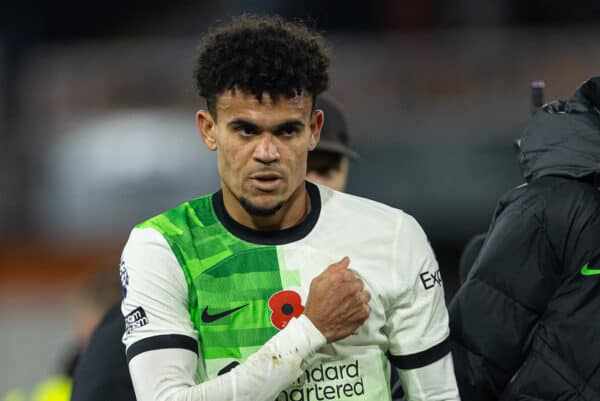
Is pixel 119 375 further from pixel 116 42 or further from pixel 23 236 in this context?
pixel 116 42

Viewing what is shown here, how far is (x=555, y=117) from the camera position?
3436mm

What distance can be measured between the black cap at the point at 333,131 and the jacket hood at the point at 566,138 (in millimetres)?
1452

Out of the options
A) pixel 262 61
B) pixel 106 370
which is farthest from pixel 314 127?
pixel 106 370

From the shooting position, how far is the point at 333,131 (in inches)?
197

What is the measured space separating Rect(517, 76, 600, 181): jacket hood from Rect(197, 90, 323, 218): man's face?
0.60m

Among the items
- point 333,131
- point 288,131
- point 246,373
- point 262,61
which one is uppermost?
point 262,61

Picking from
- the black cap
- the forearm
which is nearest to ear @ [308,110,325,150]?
the forearm

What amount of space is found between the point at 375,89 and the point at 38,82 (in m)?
2.76

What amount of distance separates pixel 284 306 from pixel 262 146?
15.0 inches

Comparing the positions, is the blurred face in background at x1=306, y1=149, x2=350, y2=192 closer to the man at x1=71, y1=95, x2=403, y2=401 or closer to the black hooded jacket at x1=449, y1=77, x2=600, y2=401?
the man at x1=71, y1=95, x2=403, y2=401

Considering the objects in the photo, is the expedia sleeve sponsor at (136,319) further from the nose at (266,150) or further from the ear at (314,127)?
the ear at (314,127)

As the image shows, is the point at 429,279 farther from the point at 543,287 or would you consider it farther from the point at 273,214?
the point at 273,214

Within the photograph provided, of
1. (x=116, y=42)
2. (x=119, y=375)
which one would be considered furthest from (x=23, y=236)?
(x=119, y=375)

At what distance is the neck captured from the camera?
3.27 metres
